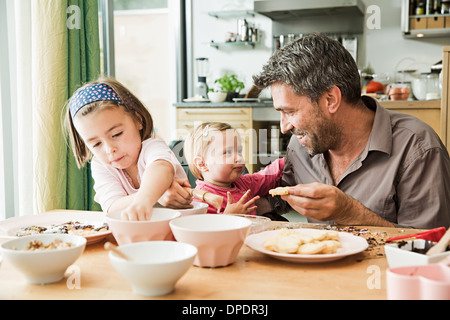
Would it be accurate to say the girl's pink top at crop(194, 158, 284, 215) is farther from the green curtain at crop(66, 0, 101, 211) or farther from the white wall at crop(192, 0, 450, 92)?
the white wall at crop(192, 0, 450, 92)

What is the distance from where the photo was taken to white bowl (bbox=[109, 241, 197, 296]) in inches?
28.9

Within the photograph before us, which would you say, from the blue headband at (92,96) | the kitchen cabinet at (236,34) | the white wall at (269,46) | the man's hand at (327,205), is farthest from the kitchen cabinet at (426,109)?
the blue headband at (92,96)

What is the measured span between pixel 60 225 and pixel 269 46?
4234 mm

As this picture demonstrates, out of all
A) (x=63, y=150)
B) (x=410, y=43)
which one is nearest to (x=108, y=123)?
(x=63, y=150)

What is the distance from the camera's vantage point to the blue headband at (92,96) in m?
1.58

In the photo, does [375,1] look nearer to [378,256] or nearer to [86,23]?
[86,23]

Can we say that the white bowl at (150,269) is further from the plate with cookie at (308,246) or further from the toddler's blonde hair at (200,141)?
the toddler's blonde hair at (200,141)

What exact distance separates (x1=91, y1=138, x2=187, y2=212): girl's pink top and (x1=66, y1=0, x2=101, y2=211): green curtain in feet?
3.18

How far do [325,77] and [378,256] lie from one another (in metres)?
0.94

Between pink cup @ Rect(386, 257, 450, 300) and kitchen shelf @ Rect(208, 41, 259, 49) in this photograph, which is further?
kitchen shelf @ Rect(208, 41, 259, 49)

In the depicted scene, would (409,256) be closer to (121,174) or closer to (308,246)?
(308,246)

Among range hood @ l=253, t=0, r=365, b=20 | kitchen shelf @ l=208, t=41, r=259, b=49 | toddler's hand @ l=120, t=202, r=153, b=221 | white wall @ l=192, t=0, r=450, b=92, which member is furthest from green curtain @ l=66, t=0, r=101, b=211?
white wall @ l=192, t=0, r=450, b=92

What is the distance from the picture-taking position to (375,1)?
4.84 m

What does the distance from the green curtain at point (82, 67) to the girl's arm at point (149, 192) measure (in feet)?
4.18
